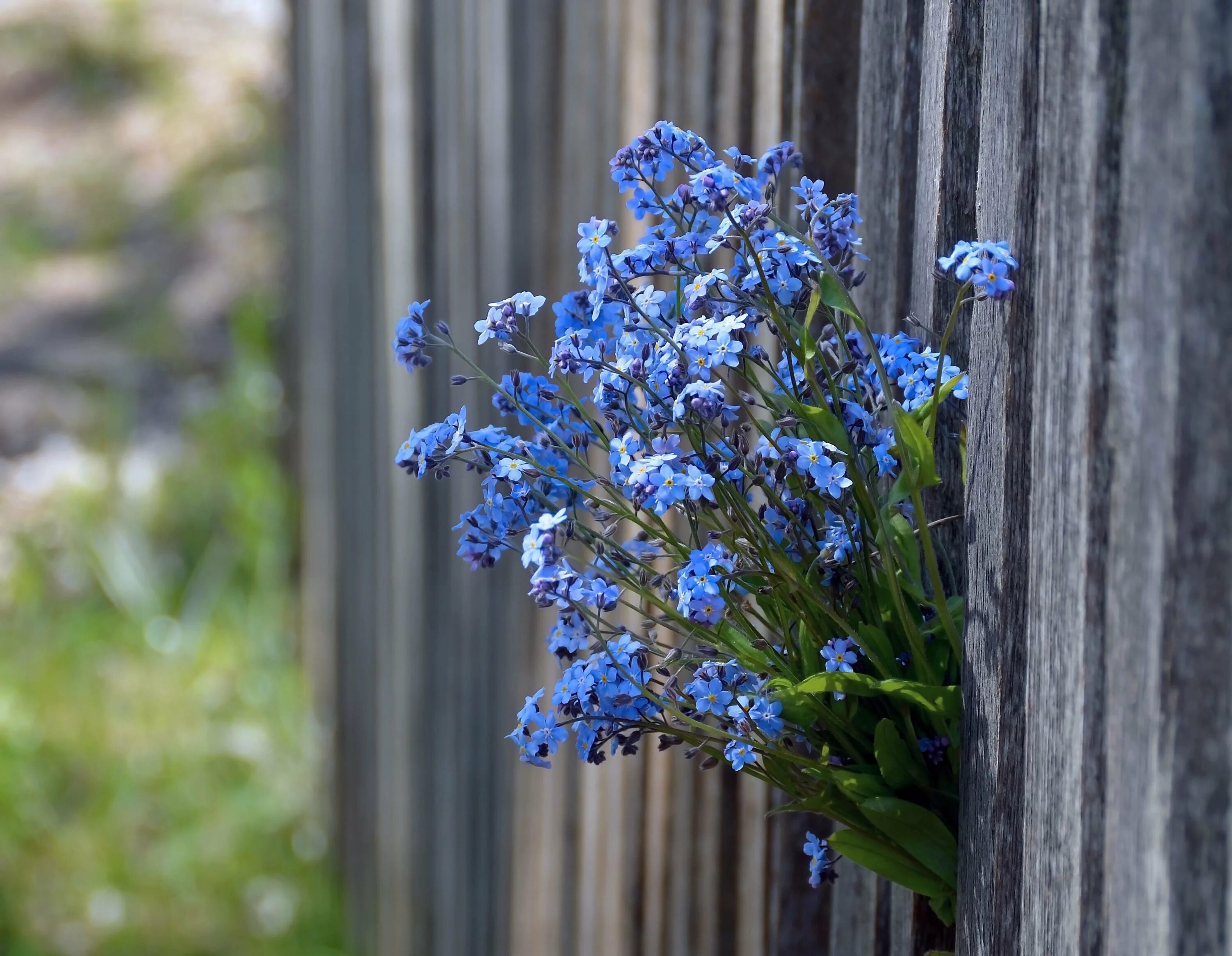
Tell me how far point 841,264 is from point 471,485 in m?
1.78

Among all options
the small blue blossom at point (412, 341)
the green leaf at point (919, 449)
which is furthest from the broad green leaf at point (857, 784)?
the small blue blossom at point (412, 341)

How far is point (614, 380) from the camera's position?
1.11 meters

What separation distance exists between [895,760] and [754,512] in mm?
216

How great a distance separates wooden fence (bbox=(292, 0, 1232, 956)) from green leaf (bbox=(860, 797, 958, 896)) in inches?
1.6

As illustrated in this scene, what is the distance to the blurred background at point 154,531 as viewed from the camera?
15.2ft

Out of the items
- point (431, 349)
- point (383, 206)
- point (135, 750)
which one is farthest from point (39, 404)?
point (431, 349)

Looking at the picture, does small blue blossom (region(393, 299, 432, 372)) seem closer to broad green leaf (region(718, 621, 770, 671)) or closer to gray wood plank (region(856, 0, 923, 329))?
broad green leaf (region(718, 621, 770, 671))

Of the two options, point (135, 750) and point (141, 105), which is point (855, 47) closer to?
point (135, 750)

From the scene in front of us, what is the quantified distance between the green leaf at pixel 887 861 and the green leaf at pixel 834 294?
1.30 feet

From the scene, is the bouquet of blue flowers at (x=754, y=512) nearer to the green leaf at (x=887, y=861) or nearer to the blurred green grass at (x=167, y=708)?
the green leaf at (x=887, y=861)

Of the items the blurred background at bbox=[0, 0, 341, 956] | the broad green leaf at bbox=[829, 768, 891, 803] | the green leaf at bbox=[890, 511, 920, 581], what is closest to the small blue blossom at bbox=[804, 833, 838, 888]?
the broad green leaf at bbox=[829, 768, 891, 803]

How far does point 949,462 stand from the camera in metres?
1.22

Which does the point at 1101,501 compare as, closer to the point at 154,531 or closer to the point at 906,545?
the point at 906,545

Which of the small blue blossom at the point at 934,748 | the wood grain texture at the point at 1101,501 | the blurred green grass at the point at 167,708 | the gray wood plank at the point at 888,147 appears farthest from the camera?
the blurred green grass at the point at 167,708
